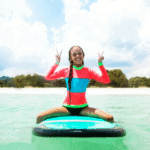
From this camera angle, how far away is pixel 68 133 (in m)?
2.16

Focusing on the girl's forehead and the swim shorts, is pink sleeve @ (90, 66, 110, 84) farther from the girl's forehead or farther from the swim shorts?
the swim shorts

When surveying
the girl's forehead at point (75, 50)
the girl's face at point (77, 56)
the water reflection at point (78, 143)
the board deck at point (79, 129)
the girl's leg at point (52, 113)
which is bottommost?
the water reflection at point (78, 143)

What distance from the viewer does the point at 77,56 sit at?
2.77 metres

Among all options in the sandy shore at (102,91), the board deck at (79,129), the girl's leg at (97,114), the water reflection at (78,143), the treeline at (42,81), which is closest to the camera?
the water reflection at (78,143)

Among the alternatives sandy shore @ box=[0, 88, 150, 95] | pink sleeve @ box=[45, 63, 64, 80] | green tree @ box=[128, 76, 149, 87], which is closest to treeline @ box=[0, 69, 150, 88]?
sandy shore @ box=[0, 88, 150, 95]

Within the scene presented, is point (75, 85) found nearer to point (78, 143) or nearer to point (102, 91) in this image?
point (78, 143)

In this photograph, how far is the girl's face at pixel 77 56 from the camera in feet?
9.14

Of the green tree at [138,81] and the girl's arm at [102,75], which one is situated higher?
the green tree at [138,81]

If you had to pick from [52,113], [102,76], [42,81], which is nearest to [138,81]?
[42,81]

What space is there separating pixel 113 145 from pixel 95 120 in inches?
17.9

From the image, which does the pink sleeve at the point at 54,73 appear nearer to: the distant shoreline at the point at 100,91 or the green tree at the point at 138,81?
the distant shoreline at the point at 100,91

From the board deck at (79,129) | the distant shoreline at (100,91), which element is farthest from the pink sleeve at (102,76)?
the distant shoreline at (100,91)

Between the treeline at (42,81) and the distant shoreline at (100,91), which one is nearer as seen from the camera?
the distant shoreline at (100,91)

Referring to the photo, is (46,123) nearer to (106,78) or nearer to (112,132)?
(112,132)
